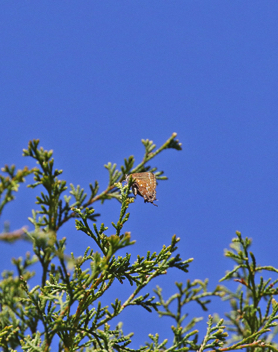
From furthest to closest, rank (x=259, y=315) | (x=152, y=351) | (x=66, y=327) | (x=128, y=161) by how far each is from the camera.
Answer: (x=128, y=161)
(x=259, y=315)
(x=152, y=351)
(x=66, y=327)

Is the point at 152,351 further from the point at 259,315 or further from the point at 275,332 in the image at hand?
the point at 275,332

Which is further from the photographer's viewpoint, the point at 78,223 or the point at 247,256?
the point at 247,256

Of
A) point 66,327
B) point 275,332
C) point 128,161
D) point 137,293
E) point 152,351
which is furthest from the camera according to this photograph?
point 275,332

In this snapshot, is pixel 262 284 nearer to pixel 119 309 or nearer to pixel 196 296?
pixel 196 296

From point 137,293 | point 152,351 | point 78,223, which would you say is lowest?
point 152,351

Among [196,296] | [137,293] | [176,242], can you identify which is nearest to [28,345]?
[137,293]

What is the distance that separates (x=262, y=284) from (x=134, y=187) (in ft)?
8.61

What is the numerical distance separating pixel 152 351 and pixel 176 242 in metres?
1.47

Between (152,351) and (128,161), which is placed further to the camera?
(128,161)

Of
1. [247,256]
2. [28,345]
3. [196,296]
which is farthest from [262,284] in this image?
[28,345]

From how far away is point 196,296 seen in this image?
6996 millimetres

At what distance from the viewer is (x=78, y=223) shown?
4.71 metres

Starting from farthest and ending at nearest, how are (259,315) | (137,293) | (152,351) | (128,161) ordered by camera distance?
(128,161) < (259,315) < (137,293) < (152,351)

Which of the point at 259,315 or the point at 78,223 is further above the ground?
the point at 78,223
